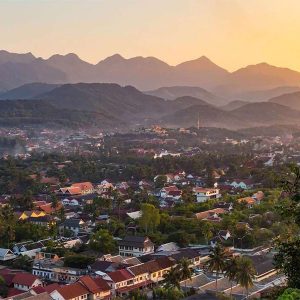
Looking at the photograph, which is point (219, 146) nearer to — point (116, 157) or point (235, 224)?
point (116, 157)

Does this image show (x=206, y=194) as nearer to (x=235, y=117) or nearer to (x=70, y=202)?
(x=70, y=202)

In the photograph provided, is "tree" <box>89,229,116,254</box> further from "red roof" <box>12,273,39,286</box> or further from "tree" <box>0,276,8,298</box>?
"tree" <box>0,276,8,298</box>

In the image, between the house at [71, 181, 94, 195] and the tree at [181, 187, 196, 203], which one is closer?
the tree at [181, 187, 196, 203]

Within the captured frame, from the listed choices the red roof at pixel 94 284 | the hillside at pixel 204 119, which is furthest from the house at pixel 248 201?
the hillside at pixel 204 119

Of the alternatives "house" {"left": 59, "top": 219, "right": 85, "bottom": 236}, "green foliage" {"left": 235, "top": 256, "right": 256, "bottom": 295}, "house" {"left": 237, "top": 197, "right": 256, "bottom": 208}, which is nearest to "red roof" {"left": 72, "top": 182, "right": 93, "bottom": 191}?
"house" {"left": 59, "top": 219, "right": 85, "bottom": 236}

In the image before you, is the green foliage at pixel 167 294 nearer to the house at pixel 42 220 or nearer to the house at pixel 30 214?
the house at pixel 42 220

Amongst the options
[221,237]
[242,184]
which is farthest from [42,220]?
[242,184]
